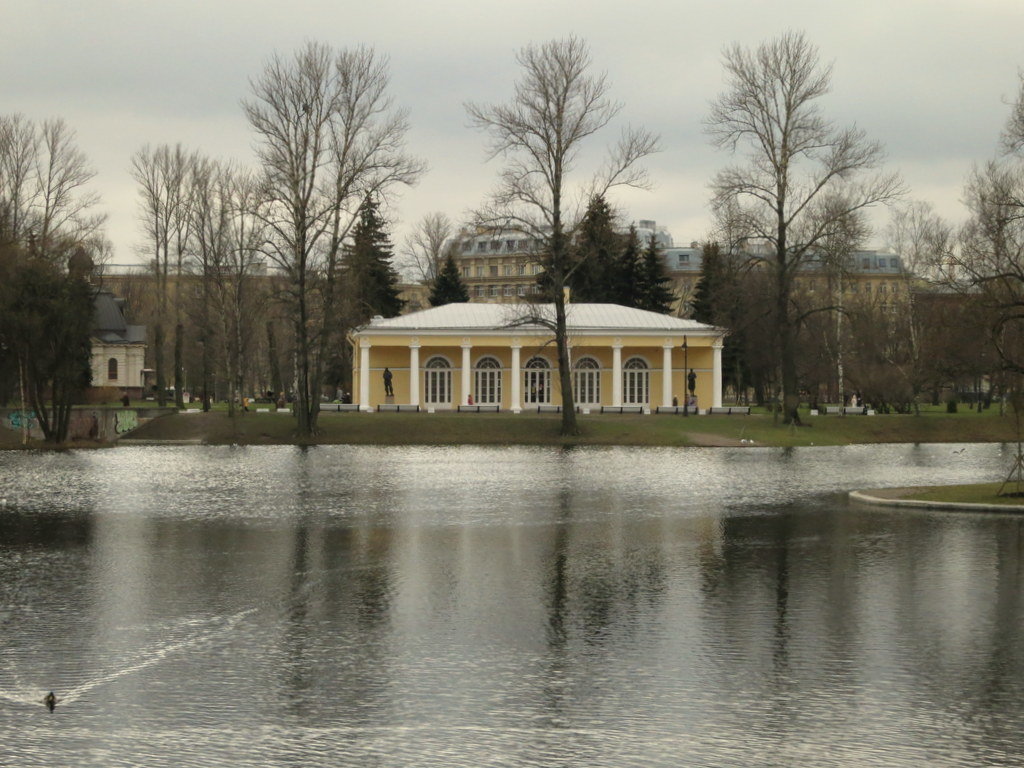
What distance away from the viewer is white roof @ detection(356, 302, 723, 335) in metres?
64.9

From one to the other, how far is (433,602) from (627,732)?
16.4 ft

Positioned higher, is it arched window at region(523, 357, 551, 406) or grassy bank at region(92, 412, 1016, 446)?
arched window at region(523, 357, 551, 406)

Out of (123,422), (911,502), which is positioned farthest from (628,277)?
(911,502)

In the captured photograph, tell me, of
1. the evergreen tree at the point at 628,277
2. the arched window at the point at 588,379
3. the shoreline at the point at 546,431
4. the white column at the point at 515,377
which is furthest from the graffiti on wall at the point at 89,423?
the evergreen tree at the point at 628,277

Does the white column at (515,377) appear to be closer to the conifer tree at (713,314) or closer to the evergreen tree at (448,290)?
the conifer tree at (713,314)

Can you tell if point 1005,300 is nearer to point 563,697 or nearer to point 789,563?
point 789,563

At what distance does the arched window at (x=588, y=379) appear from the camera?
2653 inches

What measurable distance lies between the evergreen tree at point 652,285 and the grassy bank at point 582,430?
32.6m

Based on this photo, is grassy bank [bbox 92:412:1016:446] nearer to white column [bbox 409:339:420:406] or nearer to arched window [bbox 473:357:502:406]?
white column [bbox 409:339:420:406]

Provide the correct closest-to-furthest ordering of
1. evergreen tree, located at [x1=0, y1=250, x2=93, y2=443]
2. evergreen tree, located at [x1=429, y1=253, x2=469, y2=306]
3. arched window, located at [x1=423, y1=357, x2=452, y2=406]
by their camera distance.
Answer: evergreen tree, located at [x1=0, y1=250, x2=93, y2=443], arched window, located at [x1=423, y1=357, x2=452, y2=406], evergreen tree, located at [x1=429, y1=253, x2=469, y2=306]

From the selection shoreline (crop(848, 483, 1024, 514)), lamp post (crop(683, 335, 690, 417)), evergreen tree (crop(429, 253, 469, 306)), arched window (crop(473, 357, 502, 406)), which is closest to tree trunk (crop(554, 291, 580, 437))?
lamp post (crop(683, 335, 690, 417))

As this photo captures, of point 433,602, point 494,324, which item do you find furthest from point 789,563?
point 494,324

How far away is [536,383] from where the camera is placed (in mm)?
68062

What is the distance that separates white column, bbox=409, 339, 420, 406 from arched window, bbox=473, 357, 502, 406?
346cm
